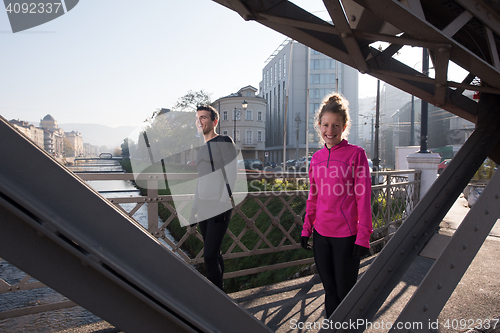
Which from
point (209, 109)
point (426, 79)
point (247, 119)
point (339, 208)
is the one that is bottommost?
point (339, 208)

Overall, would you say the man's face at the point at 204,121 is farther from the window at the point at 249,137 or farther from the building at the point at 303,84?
the building at the point at 303,84

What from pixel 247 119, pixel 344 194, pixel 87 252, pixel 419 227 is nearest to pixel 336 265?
pixel 344 194

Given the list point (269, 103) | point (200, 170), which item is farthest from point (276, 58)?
point (200, 170)

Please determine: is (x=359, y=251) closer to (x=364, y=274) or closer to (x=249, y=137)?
(x=364, y=274)

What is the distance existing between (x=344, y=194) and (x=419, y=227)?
2.28 ft

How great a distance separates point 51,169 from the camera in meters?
0.86

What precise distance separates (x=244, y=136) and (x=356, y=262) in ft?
181

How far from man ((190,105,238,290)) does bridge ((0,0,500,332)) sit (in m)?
1.28

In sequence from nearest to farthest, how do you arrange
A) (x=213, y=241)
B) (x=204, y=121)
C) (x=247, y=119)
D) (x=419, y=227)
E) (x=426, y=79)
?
(x=419, y=227)
(x=426, y=79)
(x=213, y=241)
(x=204, y=121)
(x=247, y=119)

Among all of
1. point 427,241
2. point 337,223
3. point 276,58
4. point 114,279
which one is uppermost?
point 276,58

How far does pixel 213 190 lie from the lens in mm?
2938

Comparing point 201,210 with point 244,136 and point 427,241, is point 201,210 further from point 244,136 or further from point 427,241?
point 244,136

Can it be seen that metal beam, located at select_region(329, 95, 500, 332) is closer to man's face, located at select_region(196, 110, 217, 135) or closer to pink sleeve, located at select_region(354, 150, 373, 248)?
pink sleeve, located at select_region(354, 150, 373, 248)

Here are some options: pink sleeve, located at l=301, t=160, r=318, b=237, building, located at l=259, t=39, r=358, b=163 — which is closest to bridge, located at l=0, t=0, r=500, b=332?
pink sleeve, located at l=301, t=160, r=318, b=237
